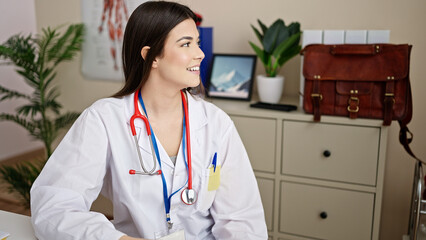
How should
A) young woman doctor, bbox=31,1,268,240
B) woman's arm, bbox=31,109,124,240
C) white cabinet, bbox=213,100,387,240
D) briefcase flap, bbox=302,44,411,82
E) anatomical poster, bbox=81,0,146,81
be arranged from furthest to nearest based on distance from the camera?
anatomical poster, bbox=81,0,146,81, white cabinet, bbox=213,100,387,240, briefcase flap, bbox=302,44,411,82, young woman doctor, bbox=31,1,268,240, woman's arm, bbox=31,109,124,240

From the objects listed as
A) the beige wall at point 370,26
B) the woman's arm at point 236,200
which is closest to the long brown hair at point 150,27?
the woman's arm at point 236,200

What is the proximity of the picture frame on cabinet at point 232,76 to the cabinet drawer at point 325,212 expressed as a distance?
0.61 meters

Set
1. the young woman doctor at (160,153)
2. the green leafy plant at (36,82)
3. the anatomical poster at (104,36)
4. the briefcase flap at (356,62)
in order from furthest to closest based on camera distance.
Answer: the anatomical poster at (104,36), the green leafy plant at (36,82), the briefcase flap at (356,62), the young woman doctor at (160,153)

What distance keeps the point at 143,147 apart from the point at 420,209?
112 cm

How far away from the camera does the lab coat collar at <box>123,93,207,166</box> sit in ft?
4.46

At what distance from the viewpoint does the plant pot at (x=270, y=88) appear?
2273 millimetres

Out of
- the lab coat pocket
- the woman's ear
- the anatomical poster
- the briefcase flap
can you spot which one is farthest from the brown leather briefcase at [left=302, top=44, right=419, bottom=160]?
the anatomical poster

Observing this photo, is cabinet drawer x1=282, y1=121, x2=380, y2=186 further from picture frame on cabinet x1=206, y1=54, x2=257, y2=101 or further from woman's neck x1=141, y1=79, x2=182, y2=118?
woman's neck x1=141, y1=79, x2=182, y2=118

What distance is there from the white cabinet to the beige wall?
519 millimetres

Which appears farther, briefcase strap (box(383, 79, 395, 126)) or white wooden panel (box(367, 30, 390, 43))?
white wooden panel (box(367, 30, 390, 43))

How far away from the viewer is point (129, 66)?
142cm

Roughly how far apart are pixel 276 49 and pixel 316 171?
2.19 ft

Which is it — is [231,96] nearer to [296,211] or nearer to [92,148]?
[296,211]

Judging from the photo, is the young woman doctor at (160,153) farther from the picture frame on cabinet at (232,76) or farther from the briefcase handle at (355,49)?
the picture frame on cabinet at (232,76)
